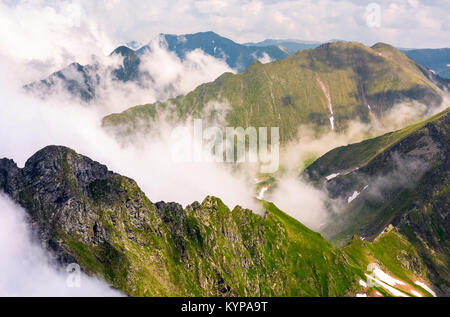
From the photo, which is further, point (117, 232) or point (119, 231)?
point (119, 231)

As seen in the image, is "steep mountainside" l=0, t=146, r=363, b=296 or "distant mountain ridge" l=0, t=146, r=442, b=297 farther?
"steep mountainside" l=0, t=146, r=363, b=296

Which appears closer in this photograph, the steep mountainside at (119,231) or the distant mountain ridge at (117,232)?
the distant mountain ridge at (117,232)

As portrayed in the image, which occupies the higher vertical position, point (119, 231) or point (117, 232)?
point (119, 231)
